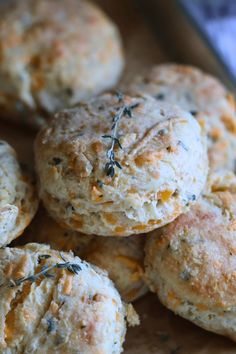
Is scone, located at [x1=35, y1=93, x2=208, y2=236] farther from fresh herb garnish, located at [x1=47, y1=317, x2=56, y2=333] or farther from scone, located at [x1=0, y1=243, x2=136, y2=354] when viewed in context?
fresh herb garnish, located at [x1=47, y1=317, x2=56, y2=333]

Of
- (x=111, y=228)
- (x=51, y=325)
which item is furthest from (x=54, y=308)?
(x=111, y=228)

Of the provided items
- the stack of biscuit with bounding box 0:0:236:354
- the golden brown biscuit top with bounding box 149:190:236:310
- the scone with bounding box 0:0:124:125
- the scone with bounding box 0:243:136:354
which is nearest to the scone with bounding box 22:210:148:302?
the stack of biscuit with bounding box 0:0:236:354

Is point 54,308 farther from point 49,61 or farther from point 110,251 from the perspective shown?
point 49,61

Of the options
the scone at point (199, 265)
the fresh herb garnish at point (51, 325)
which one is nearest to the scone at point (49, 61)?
the scone at point (199, 265)

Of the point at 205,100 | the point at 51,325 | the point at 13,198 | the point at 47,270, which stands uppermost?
the point at 205,100

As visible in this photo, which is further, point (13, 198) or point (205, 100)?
point (205, 100)

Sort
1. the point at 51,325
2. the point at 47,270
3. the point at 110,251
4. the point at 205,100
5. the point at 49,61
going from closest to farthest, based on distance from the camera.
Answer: the point at 51,325 < the point at 47,270 < the point at 110,251 < the point at 205,100 < the point at 49,61

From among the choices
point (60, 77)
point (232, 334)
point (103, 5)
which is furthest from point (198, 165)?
point (103, 5)

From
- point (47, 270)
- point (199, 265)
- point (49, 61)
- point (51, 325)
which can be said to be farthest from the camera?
point (49, 61)
